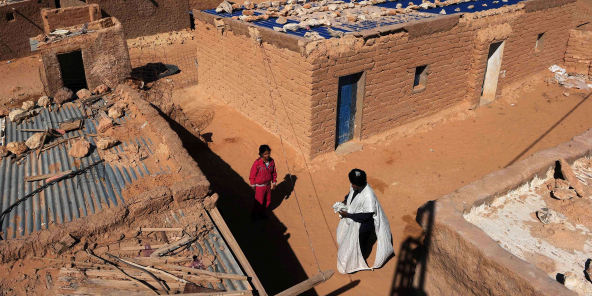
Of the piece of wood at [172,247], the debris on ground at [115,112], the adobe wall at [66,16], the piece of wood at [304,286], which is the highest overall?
the adobe wall at [66,16]

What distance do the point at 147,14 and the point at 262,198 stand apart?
12859 millimetres

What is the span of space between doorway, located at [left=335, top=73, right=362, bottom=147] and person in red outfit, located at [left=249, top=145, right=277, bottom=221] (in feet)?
9.14

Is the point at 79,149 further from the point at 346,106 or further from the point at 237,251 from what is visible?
the point at 346,106

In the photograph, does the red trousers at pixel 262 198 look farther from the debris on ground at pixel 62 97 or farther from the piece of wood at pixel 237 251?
the debris on ground at pixel 62 97

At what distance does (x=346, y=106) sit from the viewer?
9148 millimetres

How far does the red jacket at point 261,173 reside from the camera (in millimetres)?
6594

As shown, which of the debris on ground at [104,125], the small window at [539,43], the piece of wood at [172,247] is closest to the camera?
the piece of wood at [172,247]

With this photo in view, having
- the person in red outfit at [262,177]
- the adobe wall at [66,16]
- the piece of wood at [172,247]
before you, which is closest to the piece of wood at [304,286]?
the piece of wood at [172,247]

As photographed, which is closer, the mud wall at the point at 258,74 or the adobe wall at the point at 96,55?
the mud wall at the point at 258,74

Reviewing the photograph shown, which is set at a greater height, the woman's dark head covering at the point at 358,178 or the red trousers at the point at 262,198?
the woman's dark head covering at the point at 358,178

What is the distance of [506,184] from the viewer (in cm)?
463

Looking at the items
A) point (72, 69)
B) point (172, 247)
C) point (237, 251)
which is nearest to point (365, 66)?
point (237, 251)

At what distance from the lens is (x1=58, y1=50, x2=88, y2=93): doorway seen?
37.2 ft

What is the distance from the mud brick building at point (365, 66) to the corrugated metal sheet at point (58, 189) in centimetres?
331
